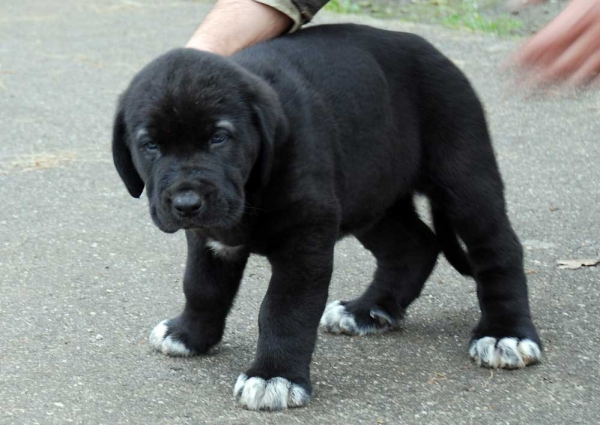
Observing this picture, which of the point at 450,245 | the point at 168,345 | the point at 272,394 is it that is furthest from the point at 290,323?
the point at 450,245

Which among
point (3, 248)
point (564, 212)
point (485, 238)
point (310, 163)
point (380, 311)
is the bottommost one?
point (3, 248)

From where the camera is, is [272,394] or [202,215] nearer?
[202,215]

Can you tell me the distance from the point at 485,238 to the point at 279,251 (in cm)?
97

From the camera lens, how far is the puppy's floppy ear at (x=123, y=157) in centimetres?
367

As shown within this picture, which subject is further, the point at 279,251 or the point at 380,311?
the point at 380,311

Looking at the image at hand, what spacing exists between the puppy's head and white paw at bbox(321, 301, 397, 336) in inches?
40.4

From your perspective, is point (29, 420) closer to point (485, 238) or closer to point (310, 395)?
point (310, 395)

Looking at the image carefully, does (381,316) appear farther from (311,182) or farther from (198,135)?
(198,135)

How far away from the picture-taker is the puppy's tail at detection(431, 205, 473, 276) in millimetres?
4465

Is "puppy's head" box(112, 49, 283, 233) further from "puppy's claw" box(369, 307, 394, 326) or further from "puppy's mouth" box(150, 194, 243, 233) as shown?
"puppy's claw" box(369, 307, 394, 326)

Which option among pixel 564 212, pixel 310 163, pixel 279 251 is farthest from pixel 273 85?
pixel 564 212

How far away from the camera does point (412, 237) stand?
4562mm

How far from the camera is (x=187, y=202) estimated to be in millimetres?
3332

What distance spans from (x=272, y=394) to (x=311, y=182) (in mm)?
744
